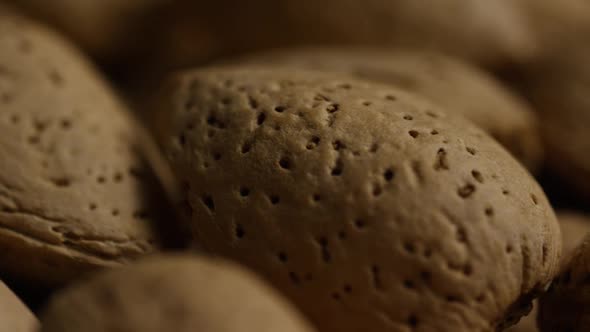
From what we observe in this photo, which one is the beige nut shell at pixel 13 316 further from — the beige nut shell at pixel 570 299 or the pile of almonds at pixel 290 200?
the beige nut shell at pixel 570 299

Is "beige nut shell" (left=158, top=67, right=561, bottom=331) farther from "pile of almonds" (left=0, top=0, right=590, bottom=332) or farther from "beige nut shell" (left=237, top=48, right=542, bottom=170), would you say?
"beige nut shell" (left=237, top=48, right=542, bottom=170)

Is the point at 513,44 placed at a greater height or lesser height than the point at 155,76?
greater

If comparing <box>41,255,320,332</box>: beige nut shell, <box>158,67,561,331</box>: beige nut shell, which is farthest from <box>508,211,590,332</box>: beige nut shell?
<box>41,255,320,332</box>: beige nut shell

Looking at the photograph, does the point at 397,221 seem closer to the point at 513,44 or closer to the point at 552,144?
the point at 552,144

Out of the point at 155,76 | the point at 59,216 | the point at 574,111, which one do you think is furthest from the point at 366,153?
the point at 155,76

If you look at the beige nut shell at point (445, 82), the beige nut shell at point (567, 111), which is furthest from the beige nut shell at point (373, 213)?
the beige nut shell at point (567, 111)
